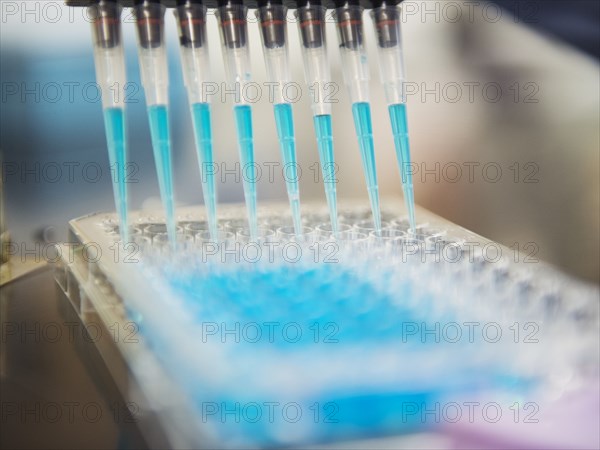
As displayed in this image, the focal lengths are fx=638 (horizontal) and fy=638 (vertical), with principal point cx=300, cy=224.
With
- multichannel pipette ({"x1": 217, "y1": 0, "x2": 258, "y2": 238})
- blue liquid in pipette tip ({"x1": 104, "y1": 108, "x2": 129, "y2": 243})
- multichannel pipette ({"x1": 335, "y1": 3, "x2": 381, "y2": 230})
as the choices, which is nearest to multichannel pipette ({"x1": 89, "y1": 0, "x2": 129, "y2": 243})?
blue liquid in pipette tip ({"x1": 104, "y1": 108, "x2": 129, "y2": 243})

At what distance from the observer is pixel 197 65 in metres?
0.77

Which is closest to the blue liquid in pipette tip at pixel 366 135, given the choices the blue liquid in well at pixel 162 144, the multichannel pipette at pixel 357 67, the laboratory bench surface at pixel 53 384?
the multichannel pipette at pixel 357 67

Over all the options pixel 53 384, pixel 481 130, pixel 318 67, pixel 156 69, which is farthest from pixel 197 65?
pixel 481 130

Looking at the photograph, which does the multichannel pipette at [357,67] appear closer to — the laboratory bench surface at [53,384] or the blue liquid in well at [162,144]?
the blue liquid in well at [162,144]

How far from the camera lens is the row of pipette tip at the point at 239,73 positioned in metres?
0.74

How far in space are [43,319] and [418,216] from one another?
0.58 m

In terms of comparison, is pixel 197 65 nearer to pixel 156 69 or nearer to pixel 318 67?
pixel 156 69

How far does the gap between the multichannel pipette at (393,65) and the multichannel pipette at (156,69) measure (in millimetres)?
268

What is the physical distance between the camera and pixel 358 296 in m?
0.77

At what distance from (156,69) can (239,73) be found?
101mm

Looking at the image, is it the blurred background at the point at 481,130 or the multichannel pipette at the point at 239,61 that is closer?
the multichannel pipette at the point at 239,61

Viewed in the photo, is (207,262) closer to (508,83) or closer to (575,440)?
(575,440)

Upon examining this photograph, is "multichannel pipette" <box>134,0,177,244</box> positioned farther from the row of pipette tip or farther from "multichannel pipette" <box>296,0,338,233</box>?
"multichannel pipette" <box>296,0,338,233</box>

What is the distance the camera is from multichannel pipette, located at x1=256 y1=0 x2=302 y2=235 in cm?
78
